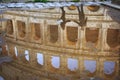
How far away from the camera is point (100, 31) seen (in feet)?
46.6

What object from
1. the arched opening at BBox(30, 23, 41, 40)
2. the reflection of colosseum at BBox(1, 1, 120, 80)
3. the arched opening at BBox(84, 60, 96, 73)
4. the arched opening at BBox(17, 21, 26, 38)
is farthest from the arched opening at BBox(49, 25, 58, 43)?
the arched opening at BBox(84, 60, 96, 73)

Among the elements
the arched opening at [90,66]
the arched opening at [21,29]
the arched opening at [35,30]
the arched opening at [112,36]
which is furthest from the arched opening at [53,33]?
the arched opening at [90,66]

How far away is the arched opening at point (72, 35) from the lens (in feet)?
47.7

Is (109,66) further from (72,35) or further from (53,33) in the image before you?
(53,33)

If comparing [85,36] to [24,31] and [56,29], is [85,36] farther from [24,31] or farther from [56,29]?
[24,31]

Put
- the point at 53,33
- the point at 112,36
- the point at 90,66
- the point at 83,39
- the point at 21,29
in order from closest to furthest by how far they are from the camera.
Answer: the point at 90,66 → the point at 112,36 → the point at 83,39 → the point at 53,33 → the point at 21,29

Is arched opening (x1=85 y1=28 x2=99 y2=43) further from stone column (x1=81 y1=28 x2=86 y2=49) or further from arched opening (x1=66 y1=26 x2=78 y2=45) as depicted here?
arched opening (x1=66 y1=26 x2=78 y2=45)

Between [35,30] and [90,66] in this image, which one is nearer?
[90,66]

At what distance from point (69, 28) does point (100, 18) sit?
5.54 feet

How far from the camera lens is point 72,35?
1514 cm

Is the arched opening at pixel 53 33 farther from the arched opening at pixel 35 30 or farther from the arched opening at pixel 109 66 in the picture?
the arched opening at pixel 109 66

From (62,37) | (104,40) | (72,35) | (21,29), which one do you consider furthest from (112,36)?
(21,29)

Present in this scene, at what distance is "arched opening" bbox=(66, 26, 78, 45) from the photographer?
14.5 meters

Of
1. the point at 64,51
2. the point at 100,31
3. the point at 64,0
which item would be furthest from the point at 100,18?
the point at 64,0
